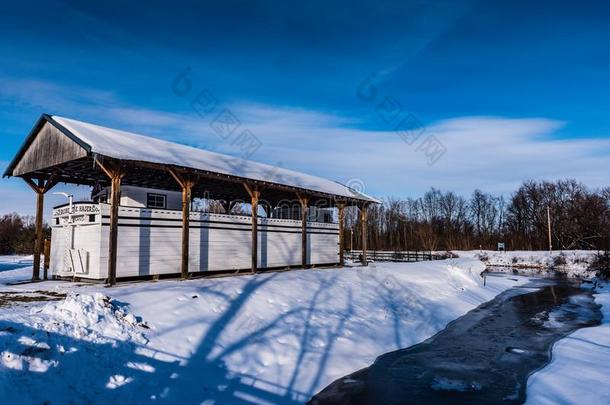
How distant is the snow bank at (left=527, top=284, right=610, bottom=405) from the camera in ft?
23.5

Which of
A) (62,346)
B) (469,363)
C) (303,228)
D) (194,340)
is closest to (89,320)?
(62,346)

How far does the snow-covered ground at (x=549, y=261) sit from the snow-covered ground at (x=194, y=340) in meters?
30.7

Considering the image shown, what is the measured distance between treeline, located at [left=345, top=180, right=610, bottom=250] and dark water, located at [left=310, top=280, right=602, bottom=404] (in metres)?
33.7

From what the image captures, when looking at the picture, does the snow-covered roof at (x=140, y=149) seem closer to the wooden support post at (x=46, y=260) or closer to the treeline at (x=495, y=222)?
the wooden support post at (x=46, y=260)

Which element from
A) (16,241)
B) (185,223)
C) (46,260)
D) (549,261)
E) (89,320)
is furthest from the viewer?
(16,241)

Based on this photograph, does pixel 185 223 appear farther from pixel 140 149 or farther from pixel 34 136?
pixel 34 136

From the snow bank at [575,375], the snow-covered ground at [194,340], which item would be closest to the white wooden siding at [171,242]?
the snow-covered ground at [194,340]

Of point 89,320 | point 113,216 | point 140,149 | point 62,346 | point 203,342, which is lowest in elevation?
point 203,342

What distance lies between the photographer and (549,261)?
1729 inches

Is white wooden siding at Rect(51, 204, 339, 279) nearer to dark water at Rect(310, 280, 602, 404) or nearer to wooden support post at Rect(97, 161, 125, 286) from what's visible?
wooden support post at Rect(97, 161, 125, 286)

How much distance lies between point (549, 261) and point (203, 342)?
4464 centimetres

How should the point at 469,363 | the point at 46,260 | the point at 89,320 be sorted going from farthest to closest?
1. the point at 46,260
2. the point at 469,363
3. the point at 89,320

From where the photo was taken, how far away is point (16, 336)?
20.3ft

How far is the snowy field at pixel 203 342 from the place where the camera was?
609 centimetres
